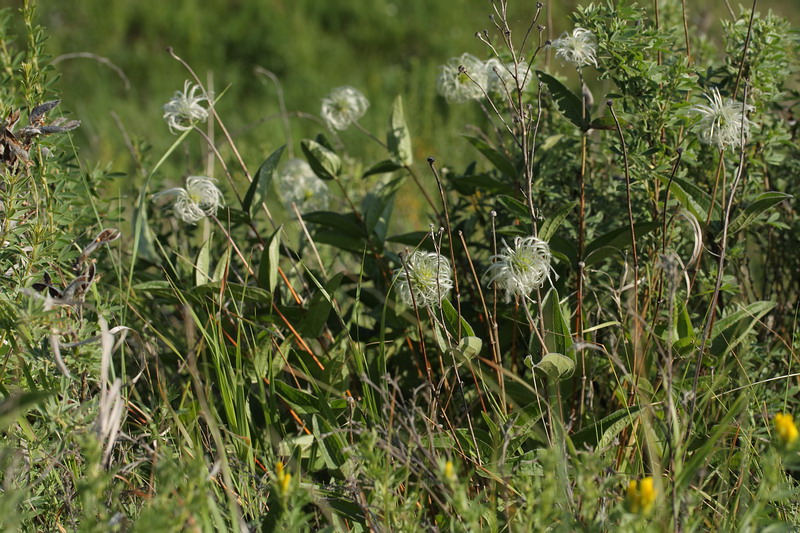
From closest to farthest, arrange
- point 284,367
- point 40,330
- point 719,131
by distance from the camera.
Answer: point 40,330 → point 719,131 → point 284,367

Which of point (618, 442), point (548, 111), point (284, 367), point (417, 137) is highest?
point (548, 111)

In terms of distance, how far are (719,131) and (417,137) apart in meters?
3.63

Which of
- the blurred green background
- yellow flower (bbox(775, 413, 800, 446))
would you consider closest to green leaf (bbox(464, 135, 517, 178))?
yellow flower (bbox(775, 413, 800, 446))

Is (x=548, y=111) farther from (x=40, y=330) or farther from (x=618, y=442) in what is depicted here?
(x=40, y=330)

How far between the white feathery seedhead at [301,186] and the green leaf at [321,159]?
5.8 inches

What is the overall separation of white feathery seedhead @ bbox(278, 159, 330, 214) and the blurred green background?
3.59 m

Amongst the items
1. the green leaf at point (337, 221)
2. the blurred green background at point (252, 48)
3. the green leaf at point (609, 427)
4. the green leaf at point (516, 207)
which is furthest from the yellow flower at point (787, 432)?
the blurred green background at point (252, 48)

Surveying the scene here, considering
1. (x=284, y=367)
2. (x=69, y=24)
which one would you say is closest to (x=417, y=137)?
(x=284, y=367)

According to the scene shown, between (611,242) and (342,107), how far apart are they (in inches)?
29.4

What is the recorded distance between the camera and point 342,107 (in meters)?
1.97

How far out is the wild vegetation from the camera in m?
1.21

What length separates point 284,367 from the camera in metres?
1.66

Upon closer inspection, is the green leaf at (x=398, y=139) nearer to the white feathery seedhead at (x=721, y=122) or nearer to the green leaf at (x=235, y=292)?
the green leaf at (x=235, y=292)

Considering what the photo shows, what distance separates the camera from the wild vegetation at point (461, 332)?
121 cm
